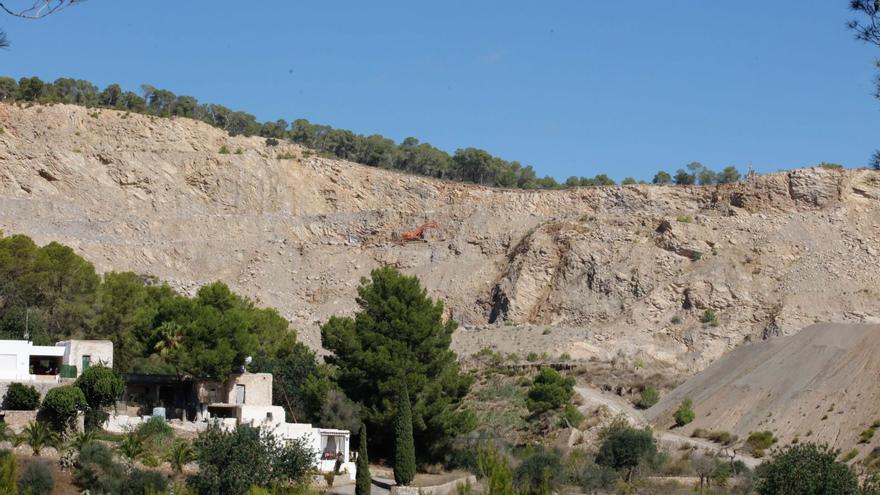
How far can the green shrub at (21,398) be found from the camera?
43281 millimetres

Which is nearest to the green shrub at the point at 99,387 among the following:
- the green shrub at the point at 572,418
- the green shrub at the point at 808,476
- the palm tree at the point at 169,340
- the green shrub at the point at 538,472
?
the palm tree at the point at 169,340

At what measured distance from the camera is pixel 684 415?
58.5m

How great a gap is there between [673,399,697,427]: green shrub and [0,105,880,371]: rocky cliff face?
→ 12.5 meters

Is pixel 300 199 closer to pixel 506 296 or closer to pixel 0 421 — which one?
pixel 506 296

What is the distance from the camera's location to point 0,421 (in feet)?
139

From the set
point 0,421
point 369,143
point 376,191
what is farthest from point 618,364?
point 369,143

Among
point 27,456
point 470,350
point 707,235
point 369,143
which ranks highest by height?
point 369,143

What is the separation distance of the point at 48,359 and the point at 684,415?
989 inches

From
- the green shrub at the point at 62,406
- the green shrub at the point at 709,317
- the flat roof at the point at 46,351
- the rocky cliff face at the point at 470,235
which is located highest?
the rocky cliff face at the point at 470,235

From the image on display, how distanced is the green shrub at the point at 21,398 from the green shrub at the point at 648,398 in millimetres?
29265

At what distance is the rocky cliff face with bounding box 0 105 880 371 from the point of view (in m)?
77.4

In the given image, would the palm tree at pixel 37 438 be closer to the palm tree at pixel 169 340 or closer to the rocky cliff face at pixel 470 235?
the palm tree at pixel 169 340

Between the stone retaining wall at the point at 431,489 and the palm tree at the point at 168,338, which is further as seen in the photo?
the palm tree at the point at 168,338

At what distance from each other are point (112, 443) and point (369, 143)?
238 feet
